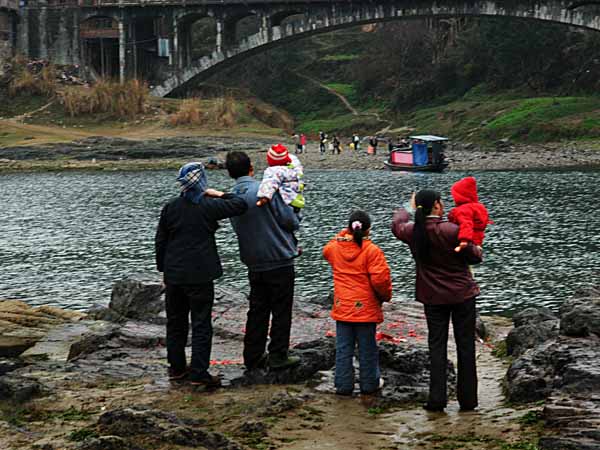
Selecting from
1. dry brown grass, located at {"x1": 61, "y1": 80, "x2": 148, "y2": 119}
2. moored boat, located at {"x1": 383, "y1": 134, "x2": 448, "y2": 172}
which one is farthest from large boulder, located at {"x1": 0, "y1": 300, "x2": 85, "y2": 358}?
dry brown grass, located at {"x1": 61, "y1": 80, "x2": 148, "y2": 119}

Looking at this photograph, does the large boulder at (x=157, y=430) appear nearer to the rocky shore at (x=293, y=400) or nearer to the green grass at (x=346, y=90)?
the rocky shore at (x=293, y=400)

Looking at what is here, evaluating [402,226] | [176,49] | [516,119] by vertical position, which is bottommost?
[516,119]

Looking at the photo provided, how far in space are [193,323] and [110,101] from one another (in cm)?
6463

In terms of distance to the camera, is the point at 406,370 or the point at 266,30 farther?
the point at 266,30

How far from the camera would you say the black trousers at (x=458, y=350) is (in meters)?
9.47

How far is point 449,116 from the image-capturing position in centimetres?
7106

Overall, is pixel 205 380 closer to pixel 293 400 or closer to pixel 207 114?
pixel 293 400

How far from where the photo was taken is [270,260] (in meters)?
10.3

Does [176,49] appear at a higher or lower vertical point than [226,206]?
higher

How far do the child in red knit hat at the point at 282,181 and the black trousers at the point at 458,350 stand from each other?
1.67m

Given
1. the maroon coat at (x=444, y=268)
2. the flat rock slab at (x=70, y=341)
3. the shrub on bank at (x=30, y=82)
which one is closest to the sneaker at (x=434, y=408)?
the maroon coat at (x=444, y=268)

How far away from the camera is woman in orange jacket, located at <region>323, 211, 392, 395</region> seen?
9.88 metres

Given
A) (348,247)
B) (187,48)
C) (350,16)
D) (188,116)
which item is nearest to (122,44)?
(187,48)

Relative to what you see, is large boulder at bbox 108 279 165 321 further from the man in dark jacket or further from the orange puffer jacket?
the orange puffer jacket
